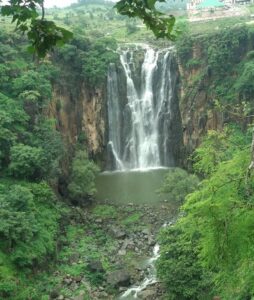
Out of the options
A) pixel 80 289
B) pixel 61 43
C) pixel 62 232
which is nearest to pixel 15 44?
pixel 62 232

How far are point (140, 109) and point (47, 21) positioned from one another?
1054 inches

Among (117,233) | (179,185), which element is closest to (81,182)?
(117,233)

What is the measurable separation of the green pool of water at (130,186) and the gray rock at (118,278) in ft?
22.3

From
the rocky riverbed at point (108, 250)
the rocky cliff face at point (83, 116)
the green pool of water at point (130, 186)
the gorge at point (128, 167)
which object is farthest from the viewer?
the rocky cliff face at point (83, 116)

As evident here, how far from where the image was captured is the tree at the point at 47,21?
3.32 meters

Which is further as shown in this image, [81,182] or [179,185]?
[81,182]

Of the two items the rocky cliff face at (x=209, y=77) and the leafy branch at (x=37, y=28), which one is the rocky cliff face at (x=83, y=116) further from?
the leafy branch at (x=37, y=28)

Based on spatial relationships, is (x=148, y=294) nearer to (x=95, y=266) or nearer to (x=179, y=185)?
(x=95, y=266)

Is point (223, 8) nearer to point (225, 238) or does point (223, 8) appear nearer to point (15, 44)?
point (15, 44)

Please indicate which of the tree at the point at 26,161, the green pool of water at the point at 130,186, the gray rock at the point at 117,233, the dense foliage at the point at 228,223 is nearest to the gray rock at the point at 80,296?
the gray rock at the point at 117,233

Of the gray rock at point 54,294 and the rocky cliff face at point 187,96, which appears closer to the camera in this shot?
the gray rock at point 54,294

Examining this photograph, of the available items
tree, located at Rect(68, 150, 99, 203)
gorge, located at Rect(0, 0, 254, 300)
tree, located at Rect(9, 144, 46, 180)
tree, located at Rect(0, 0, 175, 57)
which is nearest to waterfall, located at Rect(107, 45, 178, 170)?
gorge, located at Rect(0, 0, 254, 300)

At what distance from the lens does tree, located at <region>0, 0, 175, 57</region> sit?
3.32 metres

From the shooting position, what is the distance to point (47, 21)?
10.9ft
